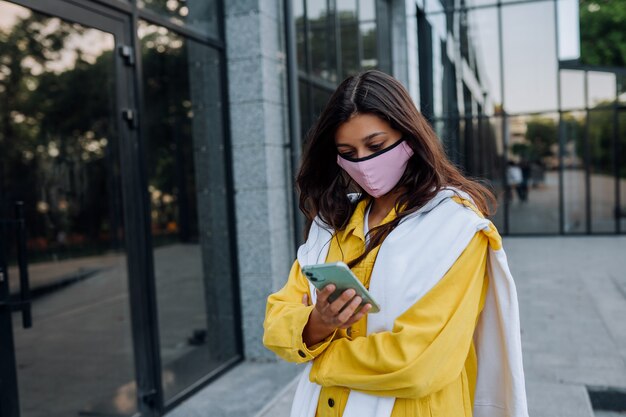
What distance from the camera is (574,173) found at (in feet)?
50.9

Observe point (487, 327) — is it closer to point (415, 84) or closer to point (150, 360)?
point (150, 360)

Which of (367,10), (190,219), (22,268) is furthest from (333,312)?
(367,10)

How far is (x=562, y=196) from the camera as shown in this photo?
613 inches

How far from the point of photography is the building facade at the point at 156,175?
4.29 m

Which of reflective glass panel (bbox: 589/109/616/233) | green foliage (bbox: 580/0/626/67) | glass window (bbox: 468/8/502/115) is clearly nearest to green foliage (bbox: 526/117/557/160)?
reflective glass panel (bbox: 589/109/616/233)

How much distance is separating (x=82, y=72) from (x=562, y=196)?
1164 cm

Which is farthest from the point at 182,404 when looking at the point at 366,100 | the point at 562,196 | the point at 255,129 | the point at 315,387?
the point at 562,196

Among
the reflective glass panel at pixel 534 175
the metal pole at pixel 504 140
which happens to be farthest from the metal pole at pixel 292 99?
the reflective glass panel at pixel 534 175

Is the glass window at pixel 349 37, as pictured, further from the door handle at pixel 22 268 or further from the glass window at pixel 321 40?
the door handle at pixel 22 268

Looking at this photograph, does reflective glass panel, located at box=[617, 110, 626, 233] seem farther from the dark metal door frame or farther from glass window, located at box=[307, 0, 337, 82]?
the dark metal door frame

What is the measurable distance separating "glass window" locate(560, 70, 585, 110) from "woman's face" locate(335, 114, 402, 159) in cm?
1502

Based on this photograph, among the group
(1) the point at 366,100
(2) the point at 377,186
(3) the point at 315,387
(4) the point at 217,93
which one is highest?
(4) the point at 217,93

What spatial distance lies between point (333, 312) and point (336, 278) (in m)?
0.13

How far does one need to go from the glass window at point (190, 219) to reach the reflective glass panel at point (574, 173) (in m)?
11.7
